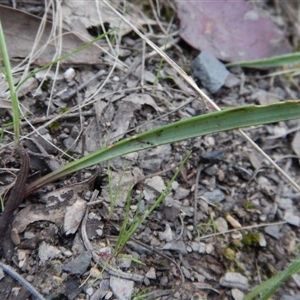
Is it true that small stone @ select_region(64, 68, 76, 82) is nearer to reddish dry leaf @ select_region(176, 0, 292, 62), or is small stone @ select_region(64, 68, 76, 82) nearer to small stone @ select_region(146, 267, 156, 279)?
reddish dry leaf @ select_region(176, 0, 292, 62)

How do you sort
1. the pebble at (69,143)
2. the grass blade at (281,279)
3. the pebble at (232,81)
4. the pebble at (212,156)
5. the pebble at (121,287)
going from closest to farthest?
1. the grass blade at (281,279)
2. the pebble at (121,287)
3. the pebble at (69,143)
4. the pebble at (212,156)
5. the pebble at (232,81)

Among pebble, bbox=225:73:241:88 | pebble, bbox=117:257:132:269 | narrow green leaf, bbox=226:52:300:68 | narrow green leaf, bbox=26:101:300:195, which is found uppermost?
narrow green leaf, bbox=26:101:300:195

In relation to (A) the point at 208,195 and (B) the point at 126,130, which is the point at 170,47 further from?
(A) the point at 208,195

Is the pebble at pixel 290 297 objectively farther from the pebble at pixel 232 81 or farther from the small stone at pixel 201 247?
the pebble at pixel 232 81

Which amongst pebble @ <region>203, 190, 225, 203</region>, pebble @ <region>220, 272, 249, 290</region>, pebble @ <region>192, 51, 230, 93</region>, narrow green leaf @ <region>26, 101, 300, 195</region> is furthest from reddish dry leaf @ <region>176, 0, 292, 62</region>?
pebble @ <region>220, 272, 249, 290</region>

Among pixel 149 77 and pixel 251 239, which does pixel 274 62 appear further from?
pixel 251 239

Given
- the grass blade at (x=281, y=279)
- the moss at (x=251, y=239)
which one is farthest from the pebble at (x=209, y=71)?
the grass blade at (x=281, y=279)
